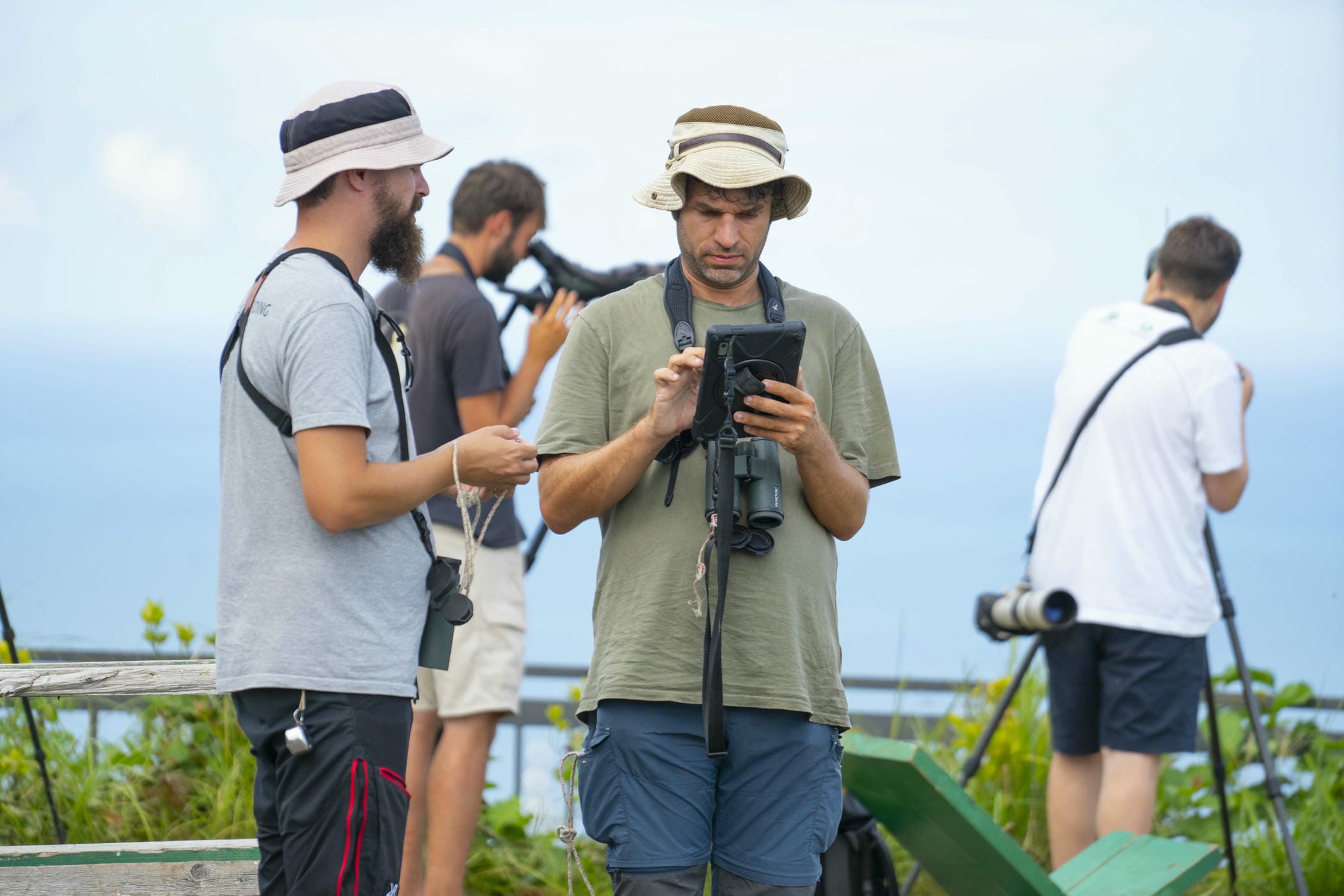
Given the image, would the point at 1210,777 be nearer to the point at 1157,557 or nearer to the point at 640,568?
the point at 1157,557

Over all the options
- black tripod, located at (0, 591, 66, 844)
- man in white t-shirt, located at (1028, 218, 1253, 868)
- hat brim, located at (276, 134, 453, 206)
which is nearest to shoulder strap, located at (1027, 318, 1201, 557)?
man in white t-shirt, located at (1028, 218, 1253, 868)

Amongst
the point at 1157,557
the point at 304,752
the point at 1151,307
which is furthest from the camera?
the point at 1151,307

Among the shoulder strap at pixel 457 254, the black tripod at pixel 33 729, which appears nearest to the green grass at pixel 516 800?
the black tripod at pixel 33 729

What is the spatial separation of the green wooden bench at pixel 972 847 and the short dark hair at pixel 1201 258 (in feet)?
4.95

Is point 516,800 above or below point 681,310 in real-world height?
below

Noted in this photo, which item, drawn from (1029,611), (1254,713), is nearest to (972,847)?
(1029,611)

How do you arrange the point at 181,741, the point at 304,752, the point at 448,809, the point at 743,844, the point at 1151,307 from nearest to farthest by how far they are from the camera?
the point at 304,752
the point at 743,844
the point at 448,809
the point at 1151,307
the point at 181,741

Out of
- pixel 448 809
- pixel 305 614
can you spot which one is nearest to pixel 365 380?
pixel 305 614

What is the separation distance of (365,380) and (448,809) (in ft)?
5.10

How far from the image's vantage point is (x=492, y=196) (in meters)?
3.49

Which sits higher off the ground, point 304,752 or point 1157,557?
point 1157,557

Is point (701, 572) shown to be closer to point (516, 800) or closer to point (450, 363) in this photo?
point (450, 363)

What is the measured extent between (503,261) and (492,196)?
0.61 feet

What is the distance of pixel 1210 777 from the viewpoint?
427cm
